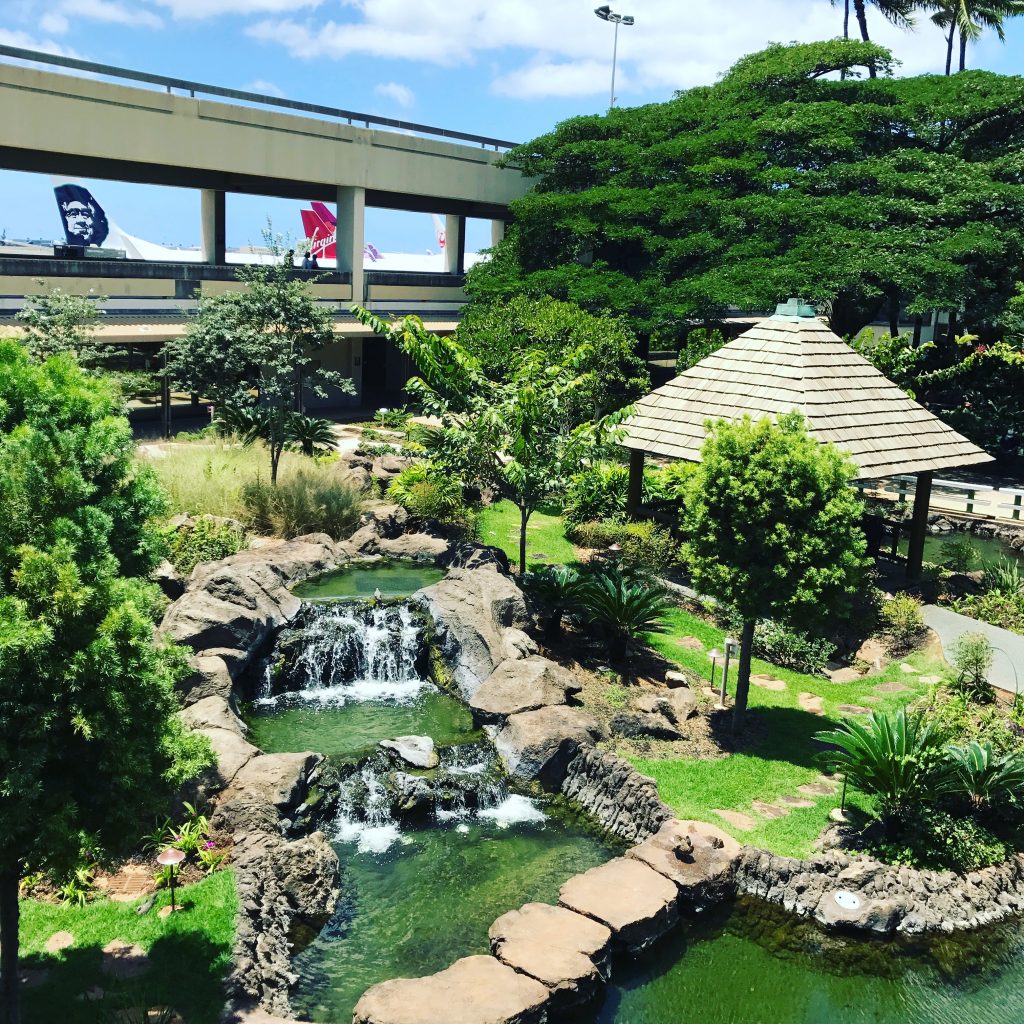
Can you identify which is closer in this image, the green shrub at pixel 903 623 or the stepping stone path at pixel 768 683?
the stepping stone path at pixel 768 683

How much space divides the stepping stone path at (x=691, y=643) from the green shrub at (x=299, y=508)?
24.6 ft

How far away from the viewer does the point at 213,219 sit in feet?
113

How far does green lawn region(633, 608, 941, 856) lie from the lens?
1162 centimetres

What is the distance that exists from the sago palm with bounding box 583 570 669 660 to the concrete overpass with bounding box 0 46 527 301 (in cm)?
1946

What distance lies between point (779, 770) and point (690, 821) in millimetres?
1909

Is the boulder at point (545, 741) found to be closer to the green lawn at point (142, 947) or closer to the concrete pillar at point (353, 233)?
the green lawn at point (142, 947)

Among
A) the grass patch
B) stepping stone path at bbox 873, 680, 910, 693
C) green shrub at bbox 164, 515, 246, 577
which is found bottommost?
stepping stone path at bbox 873, 680, 910, 693

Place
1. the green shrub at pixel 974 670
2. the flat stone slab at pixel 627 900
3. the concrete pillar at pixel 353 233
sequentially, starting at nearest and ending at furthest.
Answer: the flat stone slab at pixel 627 900 < the green shrub at pixel 974 670 < the concrete pillar at pixel 353 233

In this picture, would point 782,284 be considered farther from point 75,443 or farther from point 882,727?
point 75,443

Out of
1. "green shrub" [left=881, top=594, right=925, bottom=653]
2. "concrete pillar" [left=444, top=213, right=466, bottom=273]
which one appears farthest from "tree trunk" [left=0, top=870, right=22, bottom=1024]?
"concrete pillar" [left=444, top=213, right=466, bottom=273]

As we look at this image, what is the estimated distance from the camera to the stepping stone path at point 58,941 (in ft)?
28.5

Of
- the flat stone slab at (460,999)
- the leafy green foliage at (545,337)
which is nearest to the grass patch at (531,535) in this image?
the leafy green foliage at (545,337)

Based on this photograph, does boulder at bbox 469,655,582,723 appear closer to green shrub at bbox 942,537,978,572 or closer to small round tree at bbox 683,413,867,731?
small round tree at bbox 683,413,867,731

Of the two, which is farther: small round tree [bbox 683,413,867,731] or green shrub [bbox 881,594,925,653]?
green shrub [bbox 881,594,925,653]
